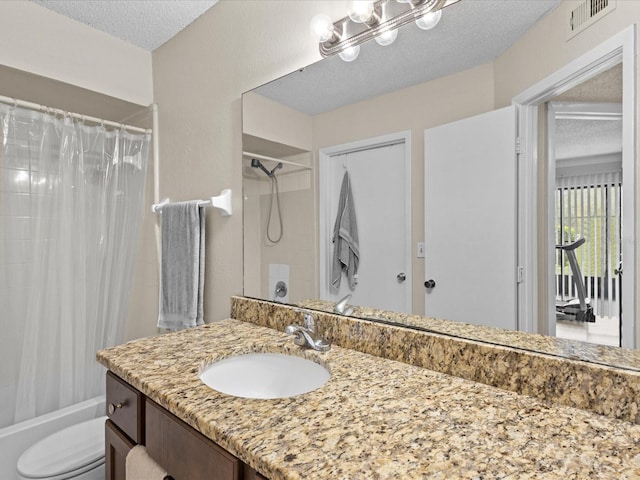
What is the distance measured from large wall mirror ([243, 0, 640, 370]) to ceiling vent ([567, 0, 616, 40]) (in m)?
0.05

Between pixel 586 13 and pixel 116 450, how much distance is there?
5.65 feet

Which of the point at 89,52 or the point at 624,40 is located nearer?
the point at 624,40

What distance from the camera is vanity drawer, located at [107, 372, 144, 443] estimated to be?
3.22ft

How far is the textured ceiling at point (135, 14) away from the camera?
1.66m

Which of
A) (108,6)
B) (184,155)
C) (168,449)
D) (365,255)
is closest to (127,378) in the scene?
(168,449)

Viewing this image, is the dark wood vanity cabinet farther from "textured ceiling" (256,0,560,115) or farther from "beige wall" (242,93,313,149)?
"textured ceiling" (256,0,560,115)

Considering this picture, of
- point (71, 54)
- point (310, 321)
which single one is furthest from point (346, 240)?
point (71, 54)

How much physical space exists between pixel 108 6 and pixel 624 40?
6.61 ft

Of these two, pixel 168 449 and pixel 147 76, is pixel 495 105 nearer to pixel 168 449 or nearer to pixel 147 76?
pixel 168 449

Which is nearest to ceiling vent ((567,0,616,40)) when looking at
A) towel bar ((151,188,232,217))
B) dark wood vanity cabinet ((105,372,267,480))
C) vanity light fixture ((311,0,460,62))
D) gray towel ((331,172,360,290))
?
vanity light fixture ((311,0,460,62))

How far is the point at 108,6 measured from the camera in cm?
168

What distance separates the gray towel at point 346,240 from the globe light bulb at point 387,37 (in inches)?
17.2

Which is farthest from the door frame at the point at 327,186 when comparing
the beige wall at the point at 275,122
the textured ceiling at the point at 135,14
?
the textured ceiling at the point at 135,14

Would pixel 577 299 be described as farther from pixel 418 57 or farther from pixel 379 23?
pixel 379 23
